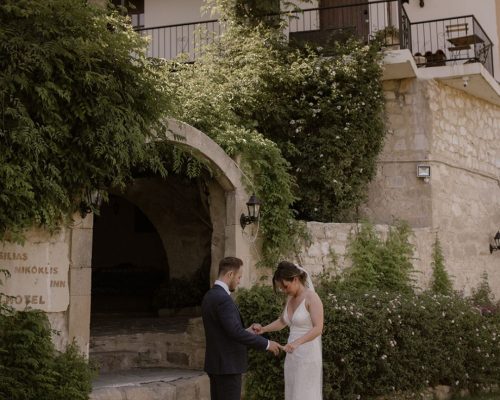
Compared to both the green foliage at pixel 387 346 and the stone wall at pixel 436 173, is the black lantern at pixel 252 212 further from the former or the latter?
the stone wall at pixel 436 173

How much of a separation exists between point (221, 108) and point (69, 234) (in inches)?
138

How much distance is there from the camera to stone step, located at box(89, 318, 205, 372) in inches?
321

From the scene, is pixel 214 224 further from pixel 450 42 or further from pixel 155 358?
pixel 450 42

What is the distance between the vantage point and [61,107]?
19.4ft

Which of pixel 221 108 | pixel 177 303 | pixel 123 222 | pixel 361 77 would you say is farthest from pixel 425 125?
pixel 123 222

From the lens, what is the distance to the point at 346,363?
7242mm

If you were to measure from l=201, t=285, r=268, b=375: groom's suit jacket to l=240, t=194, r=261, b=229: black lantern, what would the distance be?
2.94 m

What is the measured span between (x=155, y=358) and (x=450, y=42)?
27.1ft

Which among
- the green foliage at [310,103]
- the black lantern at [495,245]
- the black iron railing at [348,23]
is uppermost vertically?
the black iron railing at [348,23]

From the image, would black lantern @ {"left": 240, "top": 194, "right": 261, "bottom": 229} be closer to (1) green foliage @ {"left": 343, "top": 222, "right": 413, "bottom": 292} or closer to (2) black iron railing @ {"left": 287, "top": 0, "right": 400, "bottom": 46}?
(1) green foliage @ {"left": 343, "top": 222, "right": 413, "bottom": 292}

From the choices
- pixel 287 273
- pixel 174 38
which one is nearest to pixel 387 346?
pixel 287 273

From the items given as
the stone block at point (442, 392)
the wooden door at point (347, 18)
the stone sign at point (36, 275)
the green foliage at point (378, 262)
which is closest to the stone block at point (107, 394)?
the stone sign at point (36, 275)

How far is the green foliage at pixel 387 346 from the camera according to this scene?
7324 mm

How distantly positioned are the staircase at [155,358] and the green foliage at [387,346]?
0.80 m
